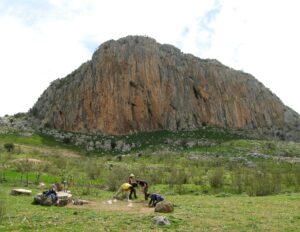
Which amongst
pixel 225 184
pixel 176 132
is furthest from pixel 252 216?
pixel 176 132

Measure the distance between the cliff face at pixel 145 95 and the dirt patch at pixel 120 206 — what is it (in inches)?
2916

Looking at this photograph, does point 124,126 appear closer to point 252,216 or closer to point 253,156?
point 253,156

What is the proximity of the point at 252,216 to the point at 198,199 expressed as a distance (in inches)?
312

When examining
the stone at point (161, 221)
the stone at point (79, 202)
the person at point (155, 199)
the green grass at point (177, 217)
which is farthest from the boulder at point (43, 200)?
the stone at point (161, 221)

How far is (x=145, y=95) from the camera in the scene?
340ft

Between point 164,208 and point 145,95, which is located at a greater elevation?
point 145,95

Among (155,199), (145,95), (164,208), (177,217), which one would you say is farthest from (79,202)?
(145,95)

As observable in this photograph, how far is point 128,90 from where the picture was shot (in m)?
103

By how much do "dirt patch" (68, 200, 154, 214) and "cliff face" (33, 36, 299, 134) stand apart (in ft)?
243

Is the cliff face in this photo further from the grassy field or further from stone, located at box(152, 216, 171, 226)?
stone, located at box(152, 216, 171, 226)

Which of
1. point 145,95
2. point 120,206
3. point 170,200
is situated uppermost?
point 145,95

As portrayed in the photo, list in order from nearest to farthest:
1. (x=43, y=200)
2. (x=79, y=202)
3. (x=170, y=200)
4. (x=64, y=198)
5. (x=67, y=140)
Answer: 1. (x=43, y=200)
2. (x=64, y=198)
3. (x=79, y=202)
4. (x=170, y=200)
5. (x=67, y=140)

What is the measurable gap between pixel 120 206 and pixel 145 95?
7883cm

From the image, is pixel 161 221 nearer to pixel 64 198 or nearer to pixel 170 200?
pixel 64 198
